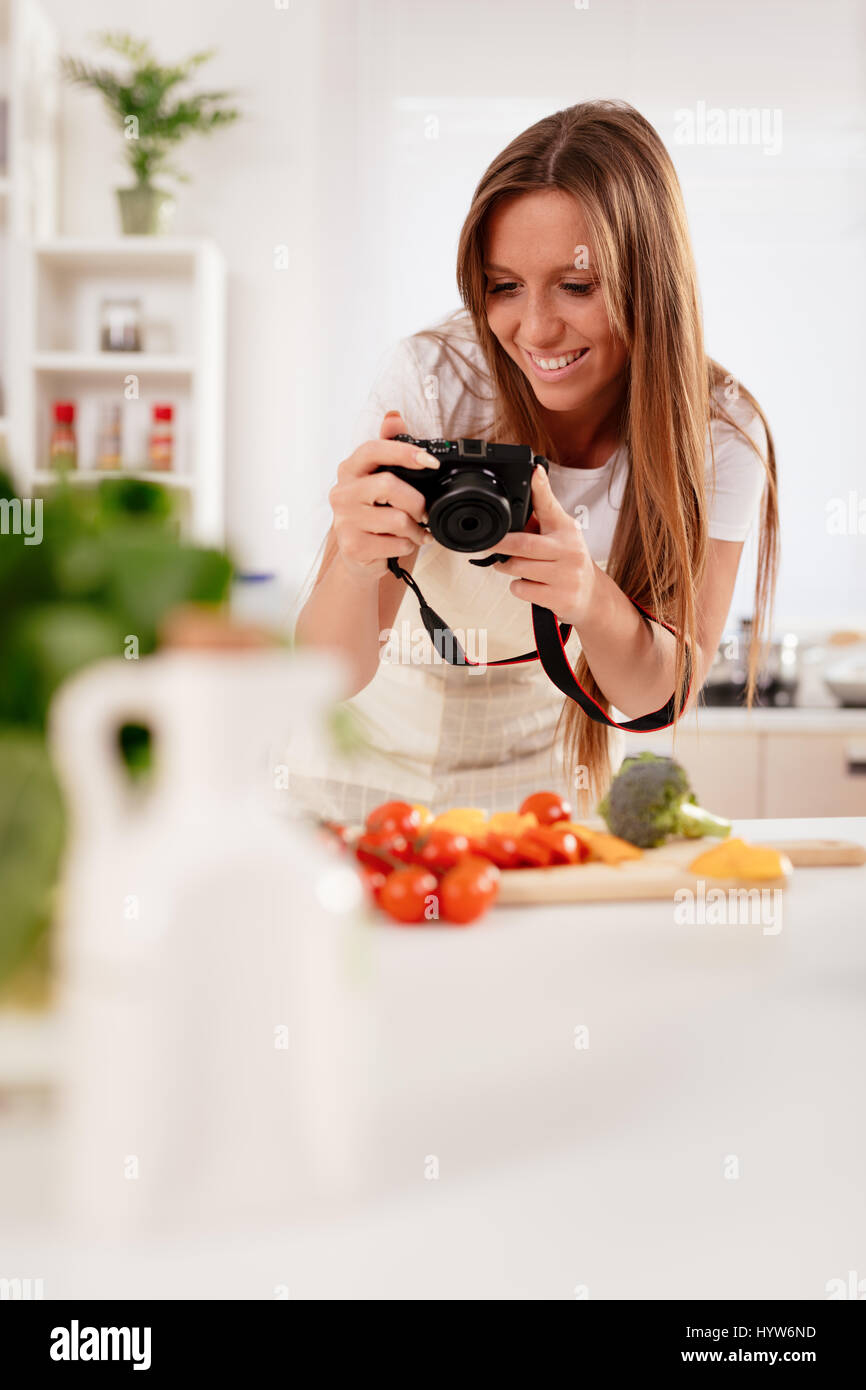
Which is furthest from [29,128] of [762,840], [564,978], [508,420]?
[564,978]

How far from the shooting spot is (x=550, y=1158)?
0.49 meters

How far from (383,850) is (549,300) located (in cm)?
56

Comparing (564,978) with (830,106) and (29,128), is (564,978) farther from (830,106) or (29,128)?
(830,106)

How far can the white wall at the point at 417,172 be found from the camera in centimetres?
262

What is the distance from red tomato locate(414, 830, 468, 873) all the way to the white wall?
1915 millimetres

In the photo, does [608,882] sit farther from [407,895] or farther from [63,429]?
[63,429]

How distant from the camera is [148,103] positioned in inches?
95.6

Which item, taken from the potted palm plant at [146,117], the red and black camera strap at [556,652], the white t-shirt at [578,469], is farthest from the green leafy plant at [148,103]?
the red and black camera strap at [556,652]

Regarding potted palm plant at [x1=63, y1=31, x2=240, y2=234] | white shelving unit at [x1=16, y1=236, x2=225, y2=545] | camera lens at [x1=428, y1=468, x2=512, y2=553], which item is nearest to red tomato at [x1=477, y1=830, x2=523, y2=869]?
camera lens at [x1=428, y1=468, x2=512, y2=553]

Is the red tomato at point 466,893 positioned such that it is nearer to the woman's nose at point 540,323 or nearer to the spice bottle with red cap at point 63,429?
the woman's nose at point 540,323

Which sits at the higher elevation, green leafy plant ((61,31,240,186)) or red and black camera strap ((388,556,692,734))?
green leafy plant ((61,31,240,186))

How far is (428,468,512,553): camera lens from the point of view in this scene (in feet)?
2.95

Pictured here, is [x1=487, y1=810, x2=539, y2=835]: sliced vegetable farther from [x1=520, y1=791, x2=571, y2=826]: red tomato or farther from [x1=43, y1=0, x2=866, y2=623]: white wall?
[x1=43, y1=0, x2=866, y2=623]: white wall

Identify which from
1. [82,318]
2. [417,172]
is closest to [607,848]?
[82,318]
